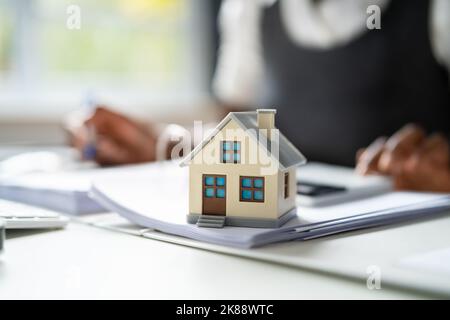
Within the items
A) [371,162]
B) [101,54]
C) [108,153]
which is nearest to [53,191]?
[108,153]

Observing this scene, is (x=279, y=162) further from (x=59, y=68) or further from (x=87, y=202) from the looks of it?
(x=59, y=68)

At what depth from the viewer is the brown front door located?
789 millimetres

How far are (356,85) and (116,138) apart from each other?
61 centimetres

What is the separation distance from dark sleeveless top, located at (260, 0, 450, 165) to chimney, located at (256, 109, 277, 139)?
0.61 meters

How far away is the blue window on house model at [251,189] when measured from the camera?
77cm

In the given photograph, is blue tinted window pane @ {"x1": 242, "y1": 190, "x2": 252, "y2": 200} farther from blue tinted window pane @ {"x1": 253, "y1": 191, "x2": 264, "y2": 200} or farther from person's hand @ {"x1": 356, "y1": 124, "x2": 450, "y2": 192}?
person's hand @ {"x1": 356, "y1": 124, "x2": 450, "y2": 192}

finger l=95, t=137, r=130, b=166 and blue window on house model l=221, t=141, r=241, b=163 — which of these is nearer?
blue window on house model l=221, t=141, r=241, b=163

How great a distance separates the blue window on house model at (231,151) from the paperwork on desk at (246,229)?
7cm

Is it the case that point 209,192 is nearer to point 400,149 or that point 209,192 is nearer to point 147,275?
point 147,275

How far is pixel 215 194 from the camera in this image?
792 mm

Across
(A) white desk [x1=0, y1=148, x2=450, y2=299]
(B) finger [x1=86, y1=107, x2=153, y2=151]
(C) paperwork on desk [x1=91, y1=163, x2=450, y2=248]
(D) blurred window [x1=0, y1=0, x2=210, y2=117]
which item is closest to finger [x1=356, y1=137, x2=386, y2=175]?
(C) paperwork on desk [x1=91, y1=163, x2=450, y2=248]

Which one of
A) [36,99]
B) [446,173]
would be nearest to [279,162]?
[446,173]

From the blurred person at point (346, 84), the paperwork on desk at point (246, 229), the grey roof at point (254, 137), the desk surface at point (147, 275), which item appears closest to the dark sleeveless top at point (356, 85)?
the blurred person at point (346, 84)
